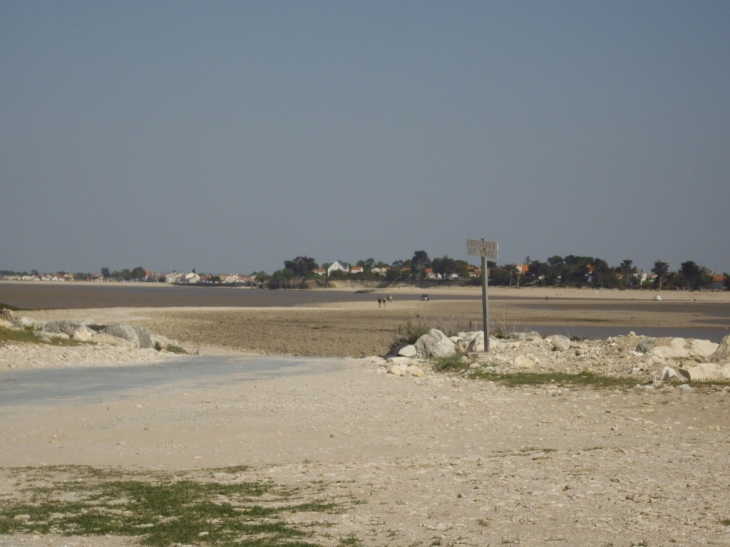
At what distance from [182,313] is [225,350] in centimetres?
2321

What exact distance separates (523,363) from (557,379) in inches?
70.5

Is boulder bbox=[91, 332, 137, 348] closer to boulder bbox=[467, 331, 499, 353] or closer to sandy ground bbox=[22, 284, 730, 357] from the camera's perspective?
sandy ground bbox=[22, 284, 730, 357]

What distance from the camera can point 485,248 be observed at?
58.0ft

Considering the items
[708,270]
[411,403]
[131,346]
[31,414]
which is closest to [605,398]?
[411,403]

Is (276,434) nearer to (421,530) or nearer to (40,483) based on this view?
(40,483)

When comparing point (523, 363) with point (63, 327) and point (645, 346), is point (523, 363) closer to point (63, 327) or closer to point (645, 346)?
point (645, 346)

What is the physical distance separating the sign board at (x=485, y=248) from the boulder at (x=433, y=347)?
2116mm

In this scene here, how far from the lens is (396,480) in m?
6.88

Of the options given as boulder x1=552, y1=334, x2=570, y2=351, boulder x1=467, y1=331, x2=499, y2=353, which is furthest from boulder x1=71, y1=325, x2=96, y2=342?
boulder x1=552, y1=334, x2=570, y2=351

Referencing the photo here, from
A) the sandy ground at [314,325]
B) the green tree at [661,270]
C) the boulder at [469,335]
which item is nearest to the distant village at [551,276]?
the green tree at [661,270]

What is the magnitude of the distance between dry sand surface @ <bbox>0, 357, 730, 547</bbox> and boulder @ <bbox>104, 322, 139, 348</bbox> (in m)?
6.14

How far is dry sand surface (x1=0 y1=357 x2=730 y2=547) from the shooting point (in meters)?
5.37

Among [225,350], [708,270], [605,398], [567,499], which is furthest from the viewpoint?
[708,270]

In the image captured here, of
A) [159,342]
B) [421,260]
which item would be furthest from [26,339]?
[421,260]
